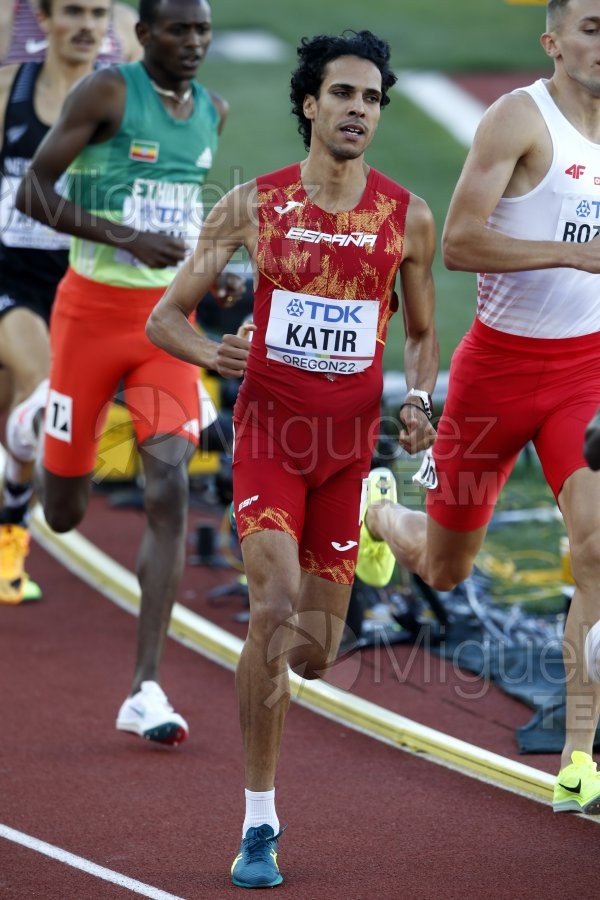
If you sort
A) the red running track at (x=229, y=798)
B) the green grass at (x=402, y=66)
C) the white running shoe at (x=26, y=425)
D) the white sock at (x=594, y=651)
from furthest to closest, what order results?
the green grass at (x=402, y=66)
the white running shoe at (x=26, y=425)
the red running track at (x=229, y=798)
the white sock at (x=594, y=651)

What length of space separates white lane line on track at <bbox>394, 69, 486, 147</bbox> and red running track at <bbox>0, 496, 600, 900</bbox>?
52.4 feet

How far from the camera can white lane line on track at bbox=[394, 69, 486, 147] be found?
23.3m

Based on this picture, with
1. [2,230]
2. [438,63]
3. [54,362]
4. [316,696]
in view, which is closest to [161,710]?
[316,696]

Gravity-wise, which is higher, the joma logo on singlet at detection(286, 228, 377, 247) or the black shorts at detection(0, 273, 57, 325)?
the joma logo on singlet at detection(286, 228, 377, 247)

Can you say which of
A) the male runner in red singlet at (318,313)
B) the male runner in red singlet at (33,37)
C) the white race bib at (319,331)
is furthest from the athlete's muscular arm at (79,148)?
the male runner in red singlet at (33,37)

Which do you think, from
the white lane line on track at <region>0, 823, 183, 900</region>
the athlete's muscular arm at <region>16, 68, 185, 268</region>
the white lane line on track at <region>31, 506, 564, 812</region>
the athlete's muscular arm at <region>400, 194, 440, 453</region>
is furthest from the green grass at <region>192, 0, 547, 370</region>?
the white lane line on track at <region>0, 823, 183, 900</region>

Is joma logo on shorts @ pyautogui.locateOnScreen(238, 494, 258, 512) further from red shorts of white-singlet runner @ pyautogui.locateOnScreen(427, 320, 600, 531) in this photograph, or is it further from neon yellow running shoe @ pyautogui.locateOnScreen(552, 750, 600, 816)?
Result: neon yellow running shoe @ pyautogui.locateOnScreen(552, 750, 600, 816)

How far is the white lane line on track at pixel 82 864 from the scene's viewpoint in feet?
16.3

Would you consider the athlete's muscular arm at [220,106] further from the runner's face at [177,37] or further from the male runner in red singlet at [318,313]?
the male runner in red singlet at [318,313]

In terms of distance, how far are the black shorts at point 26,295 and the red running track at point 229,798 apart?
1584 mm

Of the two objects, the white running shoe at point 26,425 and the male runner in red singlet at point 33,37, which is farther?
the male runner in red singlet at point 33,37

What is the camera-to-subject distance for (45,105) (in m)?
7.97

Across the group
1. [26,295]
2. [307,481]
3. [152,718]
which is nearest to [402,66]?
[26,295]

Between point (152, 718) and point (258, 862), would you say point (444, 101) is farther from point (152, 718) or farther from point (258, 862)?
point (258, 862)
